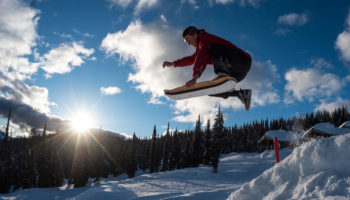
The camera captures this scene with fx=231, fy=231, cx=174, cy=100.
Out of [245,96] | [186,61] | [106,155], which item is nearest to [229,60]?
[245,96]

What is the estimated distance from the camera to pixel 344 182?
337 cm

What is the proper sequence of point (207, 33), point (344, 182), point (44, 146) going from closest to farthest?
point (344, 182) < point (207, 33) < point (44, 146)

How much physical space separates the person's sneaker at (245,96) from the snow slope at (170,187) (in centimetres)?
637

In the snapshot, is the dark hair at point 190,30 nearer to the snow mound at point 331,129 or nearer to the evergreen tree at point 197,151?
the snow mound at point 331,129

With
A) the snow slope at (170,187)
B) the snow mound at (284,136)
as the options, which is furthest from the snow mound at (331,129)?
the snow mound at (284,136)

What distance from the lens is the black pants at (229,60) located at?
15.1 feet

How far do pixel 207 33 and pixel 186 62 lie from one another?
Answer: 1057 mm

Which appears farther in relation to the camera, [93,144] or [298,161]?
[93,144]

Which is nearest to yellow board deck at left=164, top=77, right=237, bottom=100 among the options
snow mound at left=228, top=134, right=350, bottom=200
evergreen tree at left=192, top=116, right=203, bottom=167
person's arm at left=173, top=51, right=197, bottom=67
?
person's arm at left=173, top=51, right=197, bottom=67

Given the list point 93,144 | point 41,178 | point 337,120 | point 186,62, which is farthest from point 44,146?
point 337,120

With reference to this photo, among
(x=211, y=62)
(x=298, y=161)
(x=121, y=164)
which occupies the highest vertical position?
(x=211, y=62)

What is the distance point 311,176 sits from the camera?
12.8 feet

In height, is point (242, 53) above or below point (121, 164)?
above

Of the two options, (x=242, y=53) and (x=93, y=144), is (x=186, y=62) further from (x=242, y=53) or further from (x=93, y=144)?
(x=93, y=144)
